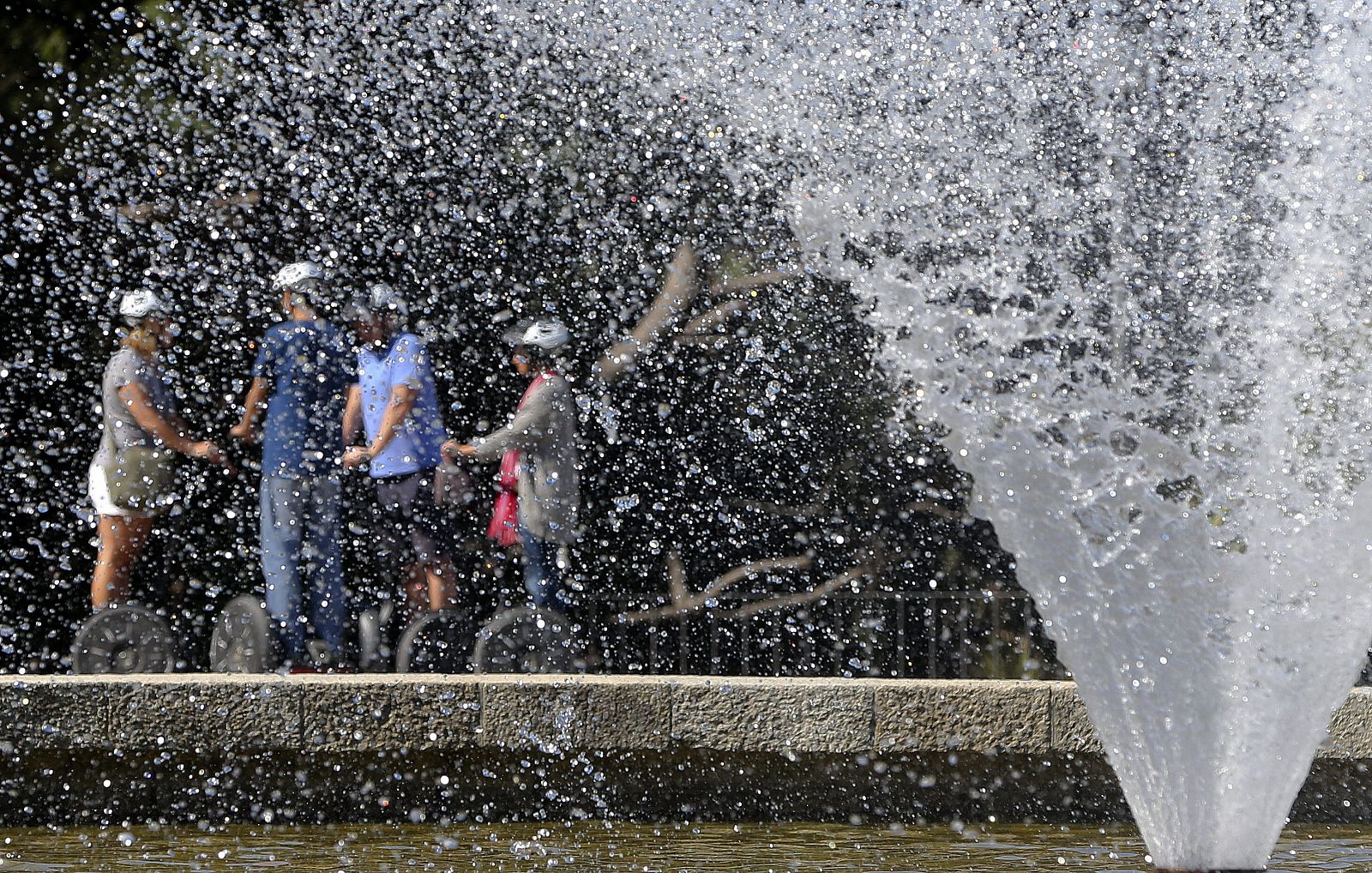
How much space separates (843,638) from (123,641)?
12.3 ft

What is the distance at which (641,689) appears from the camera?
16.2ft

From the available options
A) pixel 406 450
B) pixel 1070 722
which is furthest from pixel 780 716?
Answer: pixel 406 450

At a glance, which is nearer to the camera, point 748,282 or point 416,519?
point 416,519

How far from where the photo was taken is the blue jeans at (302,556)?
6.12 meters

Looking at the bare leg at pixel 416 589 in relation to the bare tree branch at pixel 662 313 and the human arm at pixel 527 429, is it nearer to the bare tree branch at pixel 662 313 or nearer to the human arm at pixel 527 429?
the human arm at pixel 527 429

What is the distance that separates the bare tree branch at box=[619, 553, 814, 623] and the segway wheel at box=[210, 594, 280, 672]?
302 cm

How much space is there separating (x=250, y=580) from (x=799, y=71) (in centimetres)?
444

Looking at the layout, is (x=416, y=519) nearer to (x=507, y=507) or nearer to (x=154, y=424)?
(x=507, y=507)

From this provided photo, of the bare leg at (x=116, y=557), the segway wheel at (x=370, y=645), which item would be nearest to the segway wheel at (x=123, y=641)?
the bare leg at (x=116, y=557)

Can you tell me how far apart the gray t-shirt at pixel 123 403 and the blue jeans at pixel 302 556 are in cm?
45

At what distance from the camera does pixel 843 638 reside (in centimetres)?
895

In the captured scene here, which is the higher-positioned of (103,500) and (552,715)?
(103,500)

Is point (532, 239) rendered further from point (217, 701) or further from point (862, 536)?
point (217, 701)

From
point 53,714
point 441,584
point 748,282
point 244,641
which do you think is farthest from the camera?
point 748,282
